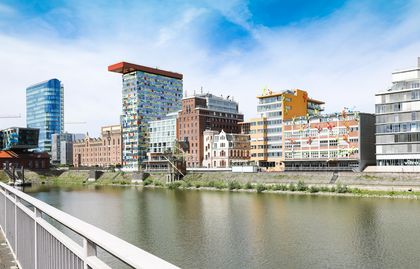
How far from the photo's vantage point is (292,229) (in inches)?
1785

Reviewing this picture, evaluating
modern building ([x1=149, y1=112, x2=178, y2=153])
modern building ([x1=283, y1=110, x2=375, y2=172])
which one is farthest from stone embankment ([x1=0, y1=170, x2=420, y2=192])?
modern building ([x1=149, y1=112, x2=178, y2=153])

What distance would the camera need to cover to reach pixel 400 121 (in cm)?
9050

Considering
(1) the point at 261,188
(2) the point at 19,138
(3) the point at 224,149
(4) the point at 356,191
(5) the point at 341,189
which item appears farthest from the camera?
(2) the point at 19,138

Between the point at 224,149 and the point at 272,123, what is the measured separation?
22199mm

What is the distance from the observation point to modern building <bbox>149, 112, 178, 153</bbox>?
169m

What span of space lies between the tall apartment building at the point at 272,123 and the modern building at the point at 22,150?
92.9 metres

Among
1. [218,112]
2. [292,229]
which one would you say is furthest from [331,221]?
[218,112]

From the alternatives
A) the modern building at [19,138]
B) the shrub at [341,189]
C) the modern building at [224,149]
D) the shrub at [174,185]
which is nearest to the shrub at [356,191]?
the shrub at [341,189]

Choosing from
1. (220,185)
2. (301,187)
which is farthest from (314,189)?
(220,185)

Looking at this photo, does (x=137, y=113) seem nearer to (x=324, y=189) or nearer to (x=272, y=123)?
(x=272, y=123)

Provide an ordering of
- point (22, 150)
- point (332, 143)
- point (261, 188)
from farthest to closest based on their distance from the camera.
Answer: point (22, 150)
point (332, 143)
point (261, 188)

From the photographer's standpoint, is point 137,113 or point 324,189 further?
point 137,113

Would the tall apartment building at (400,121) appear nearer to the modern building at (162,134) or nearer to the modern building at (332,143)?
the modern building at (332,143)

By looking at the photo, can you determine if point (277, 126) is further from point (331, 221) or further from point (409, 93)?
point (331, 221)
